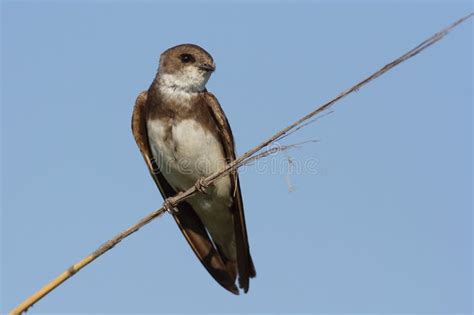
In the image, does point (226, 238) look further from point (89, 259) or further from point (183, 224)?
point (89, 259)

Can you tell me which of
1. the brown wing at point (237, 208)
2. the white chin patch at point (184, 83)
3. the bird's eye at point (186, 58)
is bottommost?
the brown wing at point (237, 208)

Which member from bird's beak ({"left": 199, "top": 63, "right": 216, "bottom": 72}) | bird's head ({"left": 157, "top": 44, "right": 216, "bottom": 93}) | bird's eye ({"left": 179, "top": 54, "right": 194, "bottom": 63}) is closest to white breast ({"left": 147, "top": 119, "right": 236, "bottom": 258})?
bird's head ({"left": 157, "top": 44, "right": 216, "bottom": 93})

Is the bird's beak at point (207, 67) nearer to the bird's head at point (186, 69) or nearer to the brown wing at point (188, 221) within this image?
the bird's head at point (186, 69)

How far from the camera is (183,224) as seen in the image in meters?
8.11

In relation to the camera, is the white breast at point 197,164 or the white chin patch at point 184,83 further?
the white chin patch at point 184,83

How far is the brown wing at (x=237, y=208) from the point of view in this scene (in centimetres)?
766

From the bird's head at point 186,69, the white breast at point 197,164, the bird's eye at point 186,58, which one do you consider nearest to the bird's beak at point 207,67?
the bird's head at point 186,69

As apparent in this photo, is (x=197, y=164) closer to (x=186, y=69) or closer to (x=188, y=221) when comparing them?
(x=188, y=221)

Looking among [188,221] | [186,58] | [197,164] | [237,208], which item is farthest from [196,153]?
[186,58]

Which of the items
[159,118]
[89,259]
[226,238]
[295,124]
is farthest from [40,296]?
[226,238]

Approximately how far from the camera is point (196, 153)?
7.46 m

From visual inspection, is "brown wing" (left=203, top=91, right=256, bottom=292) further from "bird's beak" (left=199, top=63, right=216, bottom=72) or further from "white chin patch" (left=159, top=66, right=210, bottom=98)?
"bird's beak" (left=199, top=63, right=216, bottom=72)

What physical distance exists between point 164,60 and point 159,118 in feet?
3.05

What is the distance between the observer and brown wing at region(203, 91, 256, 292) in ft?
25.1
